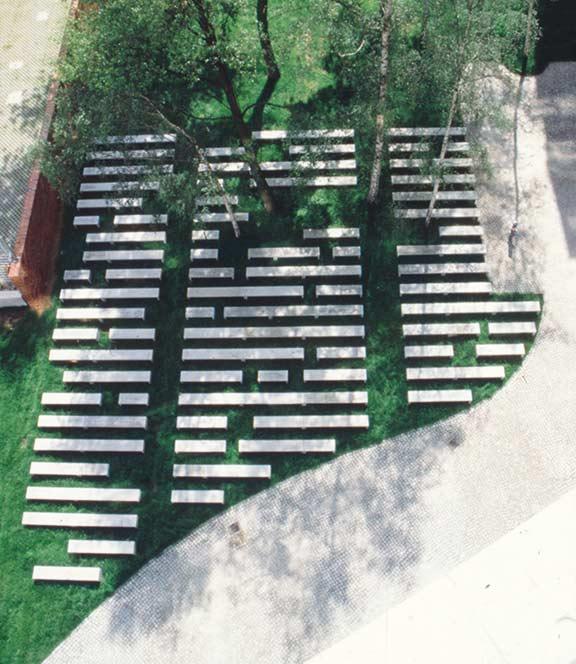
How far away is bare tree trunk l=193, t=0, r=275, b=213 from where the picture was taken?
1786cm

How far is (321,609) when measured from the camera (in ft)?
60.5

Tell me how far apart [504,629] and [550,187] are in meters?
14.0

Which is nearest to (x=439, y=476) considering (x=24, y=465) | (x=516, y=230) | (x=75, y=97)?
(x=516, y=230)

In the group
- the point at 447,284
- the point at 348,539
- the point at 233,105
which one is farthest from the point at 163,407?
the point at 447,284

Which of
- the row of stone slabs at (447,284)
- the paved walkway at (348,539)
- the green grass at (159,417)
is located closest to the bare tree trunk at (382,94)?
the row of stone slabs at (447,284)

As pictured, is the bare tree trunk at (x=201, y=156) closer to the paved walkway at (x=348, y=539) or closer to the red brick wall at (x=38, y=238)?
the red brick wall at (x=38, y=238)

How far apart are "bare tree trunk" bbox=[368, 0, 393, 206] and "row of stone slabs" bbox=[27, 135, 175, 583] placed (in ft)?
21.9

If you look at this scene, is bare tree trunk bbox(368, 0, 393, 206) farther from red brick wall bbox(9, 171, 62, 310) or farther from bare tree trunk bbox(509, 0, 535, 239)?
red brick wall bbox(9, 171, 62, 310)

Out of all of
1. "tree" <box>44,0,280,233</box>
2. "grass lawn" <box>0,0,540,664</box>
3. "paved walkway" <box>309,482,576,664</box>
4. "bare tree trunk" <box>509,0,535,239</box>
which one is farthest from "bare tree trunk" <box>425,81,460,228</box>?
"paved walkway" <box>309,482,576,664</box>

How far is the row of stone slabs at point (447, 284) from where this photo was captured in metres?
20.6

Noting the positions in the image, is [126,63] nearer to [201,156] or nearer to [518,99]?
[201,156]

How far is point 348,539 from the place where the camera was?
19.1 m

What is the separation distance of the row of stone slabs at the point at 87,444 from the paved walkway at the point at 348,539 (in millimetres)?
1487

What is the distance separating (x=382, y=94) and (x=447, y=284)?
245 inches
